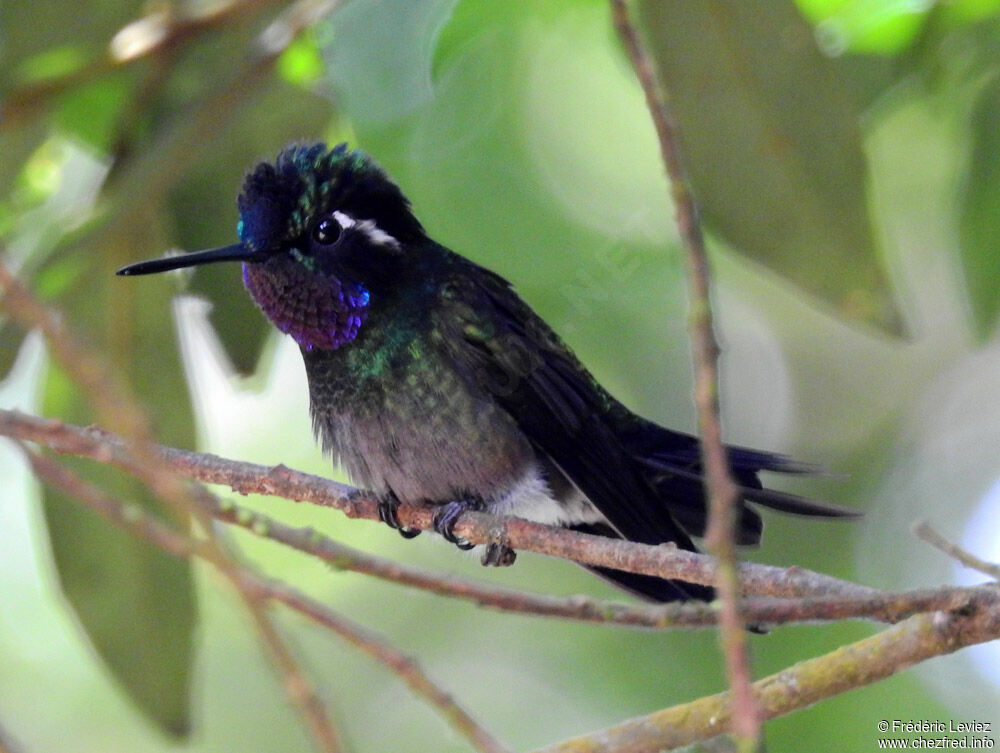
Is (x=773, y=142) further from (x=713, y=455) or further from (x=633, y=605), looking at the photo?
(x=713, y=455)

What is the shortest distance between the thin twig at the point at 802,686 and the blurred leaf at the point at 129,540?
1.40 m

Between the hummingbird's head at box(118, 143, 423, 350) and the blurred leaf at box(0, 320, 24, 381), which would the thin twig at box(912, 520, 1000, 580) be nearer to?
the hummingbird's head at box(118, 143, 423, 350)

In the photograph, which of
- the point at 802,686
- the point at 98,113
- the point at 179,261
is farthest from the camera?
the point at 98,113

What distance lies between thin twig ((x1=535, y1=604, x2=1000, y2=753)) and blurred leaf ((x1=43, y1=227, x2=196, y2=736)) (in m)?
1.40

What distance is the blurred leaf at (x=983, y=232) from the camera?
247cm

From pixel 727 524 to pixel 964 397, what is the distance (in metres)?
4.05

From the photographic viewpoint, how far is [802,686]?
5.30 ft

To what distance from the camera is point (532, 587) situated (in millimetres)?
4234

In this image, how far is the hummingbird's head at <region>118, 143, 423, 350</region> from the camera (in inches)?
98.7

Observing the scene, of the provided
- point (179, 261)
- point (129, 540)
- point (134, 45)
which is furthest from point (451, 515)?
point (134, 45)

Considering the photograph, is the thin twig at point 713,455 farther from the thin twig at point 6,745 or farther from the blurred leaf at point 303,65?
the blurred leaf at point 303,65

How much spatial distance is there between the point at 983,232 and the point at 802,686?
50.1 inches

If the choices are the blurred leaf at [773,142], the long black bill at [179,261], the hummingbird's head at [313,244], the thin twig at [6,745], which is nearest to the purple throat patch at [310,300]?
the hummingbird's head at [313,244]

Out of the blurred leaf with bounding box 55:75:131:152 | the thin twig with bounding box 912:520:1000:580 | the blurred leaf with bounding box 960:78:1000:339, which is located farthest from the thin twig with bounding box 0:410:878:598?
the blurred leaf with bounding box 55:75:131:152
